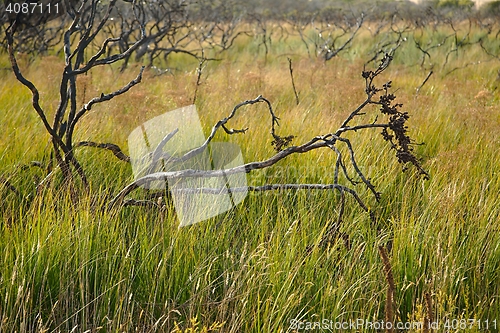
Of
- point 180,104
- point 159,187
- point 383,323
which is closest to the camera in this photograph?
point 383,323

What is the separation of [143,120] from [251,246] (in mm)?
1731

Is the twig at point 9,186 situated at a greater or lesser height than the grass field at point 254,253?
greater

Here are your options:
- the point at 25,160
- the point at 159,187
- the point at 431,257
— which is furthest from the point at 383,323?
the point at 25,160

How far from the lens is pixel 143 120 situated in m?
3.63

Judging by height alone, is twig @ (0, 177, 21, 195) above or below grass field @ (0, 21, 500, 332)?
above

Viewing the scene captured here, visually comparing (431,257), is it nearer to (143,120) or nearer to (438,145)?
(438,145)

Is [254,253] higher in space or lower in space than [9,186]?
lower

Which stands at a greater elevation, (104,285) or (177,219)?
(177,219)

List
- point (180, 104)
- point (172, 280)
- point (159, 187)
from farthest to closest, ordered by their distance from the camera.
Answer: point (180, 104)
point (159, 187)
point (172, 280)

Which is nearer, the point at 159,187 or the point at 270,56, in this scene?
the point at 159,187

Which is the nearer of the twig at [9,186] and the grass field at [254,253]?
the grass field at [254,253]

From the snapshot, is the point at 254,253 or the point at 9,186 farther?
the point at 9,186

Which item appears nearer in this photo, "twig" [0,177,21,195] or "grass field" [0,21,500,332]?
"grass field" [0,21,500,332]

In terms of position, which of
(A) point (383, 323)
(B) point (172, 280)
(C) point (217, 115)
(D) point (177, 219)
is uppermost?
(C) point (217, 115)
